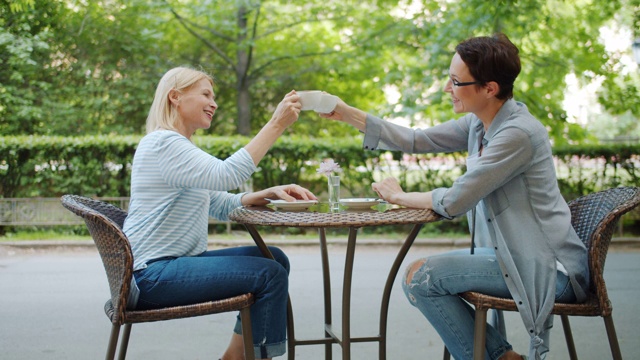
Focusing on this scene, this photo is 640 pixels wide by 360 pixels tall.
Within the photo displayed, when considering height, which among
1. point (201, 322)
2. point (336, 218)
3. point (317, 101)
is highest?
point (317, 101)

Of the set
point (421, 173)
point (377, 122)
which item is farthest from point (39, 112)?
point (377, 122)

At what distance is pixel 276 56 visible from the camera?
12000 millimetres

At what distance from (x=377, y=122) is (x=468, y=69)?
1.83 ft

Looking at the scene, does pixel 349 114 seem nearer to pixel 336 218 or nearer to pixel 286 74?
pixel 336 218

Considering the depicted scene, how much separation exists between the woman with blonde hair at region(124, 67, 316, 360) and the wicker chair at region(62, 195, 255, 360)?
41 millimetres

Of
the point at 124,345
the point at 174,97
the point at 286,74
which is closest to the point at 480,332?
the point at 124,345

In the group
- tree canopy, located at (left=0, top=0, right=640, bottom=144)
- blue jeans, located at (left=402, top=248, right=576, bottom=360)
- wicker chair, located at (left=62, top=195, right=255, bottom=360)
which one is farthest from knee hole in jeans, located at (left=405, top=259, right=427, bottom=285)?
tree canopy, located at (left=0, top=0, right=640, bottom=144)

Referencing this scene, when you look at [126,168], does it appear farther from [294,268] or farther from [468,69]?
[468,69]

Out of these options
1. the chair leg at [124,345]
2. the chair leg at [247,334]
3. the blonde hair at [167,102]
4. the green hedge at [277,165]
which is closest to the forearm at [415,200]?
the chair leg at [247,334]

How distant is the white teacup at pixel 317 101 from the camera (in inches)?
104

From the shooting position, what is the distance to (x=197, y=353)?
364 centimetres

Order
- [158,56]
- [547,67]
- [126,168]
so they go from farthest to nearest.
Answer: [158,56] → [547,67] → [126,168]

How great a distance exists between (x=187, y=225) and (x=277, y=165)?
18.3 feet

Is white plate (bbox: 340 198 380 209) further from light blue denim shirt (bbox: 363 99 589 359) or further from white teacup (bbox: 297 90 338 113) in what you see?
white teacup (bbox: 297 90 338 113)
